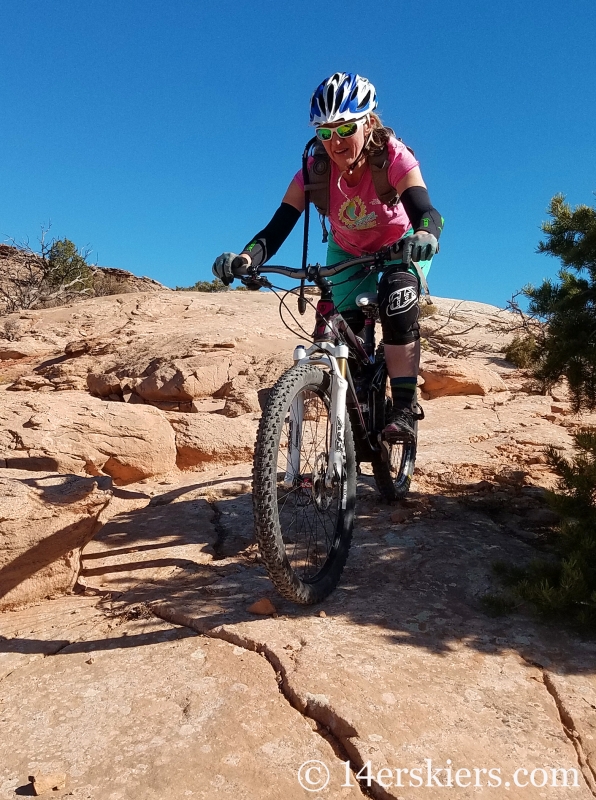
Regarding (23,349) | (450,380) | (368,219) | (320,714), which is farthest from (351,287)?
(23,349)

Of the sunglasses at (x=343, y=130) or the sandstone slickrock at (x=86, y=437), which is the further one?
the sandstone slickrock at (x=86, y=437)

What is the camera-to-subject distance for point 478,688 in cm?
199

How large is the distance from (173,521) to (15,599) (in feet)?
3.53

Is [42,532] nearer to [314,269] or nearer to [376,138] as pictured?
[314,269]

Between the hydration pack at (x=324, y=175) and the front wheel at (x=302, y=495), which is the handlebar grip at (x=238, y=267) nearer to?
the front wheel at (x=302, y=495)

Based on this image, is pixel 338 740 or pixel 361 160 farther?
pixel 361 160

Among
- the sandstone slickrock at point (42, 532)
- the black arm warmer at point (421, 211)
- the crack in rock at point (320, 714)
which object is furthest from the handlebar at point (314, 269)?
the crack in rock at point (320, 714)

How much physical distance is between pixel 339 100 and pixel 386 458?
1903 millimetres

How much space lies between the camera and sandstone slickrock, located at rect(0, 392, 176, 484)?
4.35 m

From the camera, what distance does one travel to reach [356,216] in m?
3.42

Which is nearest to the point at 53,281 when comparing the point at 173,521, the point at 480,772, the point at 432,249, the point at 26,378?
the point at 26,378

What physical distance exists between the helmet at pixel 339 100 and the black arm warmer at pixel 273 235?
53cm

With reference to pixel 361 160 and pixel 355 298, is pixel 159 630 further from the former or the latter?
pixel 361 160

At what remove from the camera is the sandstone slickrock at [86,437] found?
4352 millimetres
